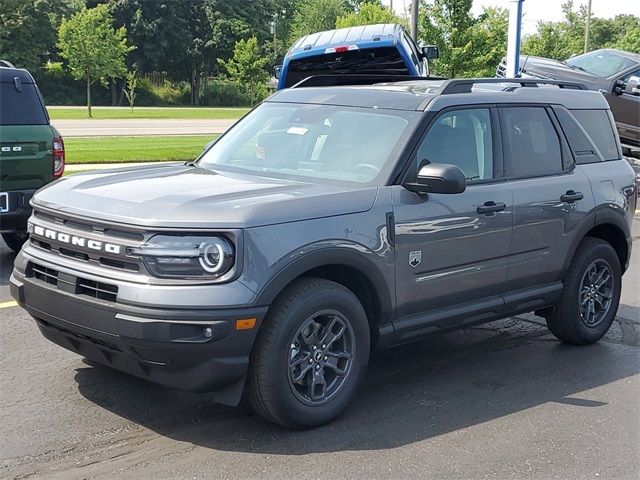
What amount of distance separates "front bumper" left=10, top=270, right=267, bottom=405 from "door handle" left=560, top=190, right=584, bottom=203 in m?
2.70

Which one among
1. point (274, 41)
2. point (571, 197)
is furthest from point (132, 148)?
point (274, 41)

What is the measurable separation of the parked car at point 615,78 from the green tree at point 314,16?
6203cm

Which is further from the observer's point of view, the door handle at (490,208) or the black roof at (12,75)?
the black roof at (12,75)

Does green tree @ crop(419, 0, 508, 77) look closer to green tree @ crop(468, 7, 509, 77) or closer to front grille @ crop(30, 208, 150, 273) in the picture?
green tree @ crop(468, 7, 509, 77)

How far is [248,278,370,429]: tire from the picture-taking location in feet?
13.5

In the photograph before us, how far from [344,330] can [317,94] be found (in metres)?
1.88

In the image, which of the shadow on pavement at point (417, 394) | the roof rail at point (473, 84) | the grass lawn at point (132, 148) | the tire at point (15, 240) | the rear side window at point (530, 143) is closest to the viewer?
the shadow on pavement at point (417, 394)

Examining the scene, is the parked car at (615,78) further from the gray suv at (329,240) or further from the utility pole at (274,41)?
the utility pole at (274,41)

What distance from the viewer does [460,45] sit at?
79.2 ft

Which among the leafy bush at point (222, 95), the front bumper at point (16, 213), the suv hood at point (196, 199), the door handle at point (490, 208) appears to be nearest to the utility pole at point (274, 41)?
the leafy bush at point (222, 95)

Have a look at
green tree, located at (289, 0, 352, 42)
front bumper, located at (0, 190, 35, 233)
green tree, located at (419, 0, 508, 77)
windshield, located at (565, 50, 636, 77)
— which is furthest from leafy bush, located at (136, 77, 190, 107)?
front bumper, located at (0, 190, 35, 233)

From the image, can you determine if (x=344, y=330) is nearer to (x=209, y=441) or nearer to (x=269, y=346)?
(x=269, y=346)

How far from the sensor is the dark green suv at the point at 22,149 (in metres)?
7.67

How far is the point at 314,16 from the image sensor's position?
80.4 m
